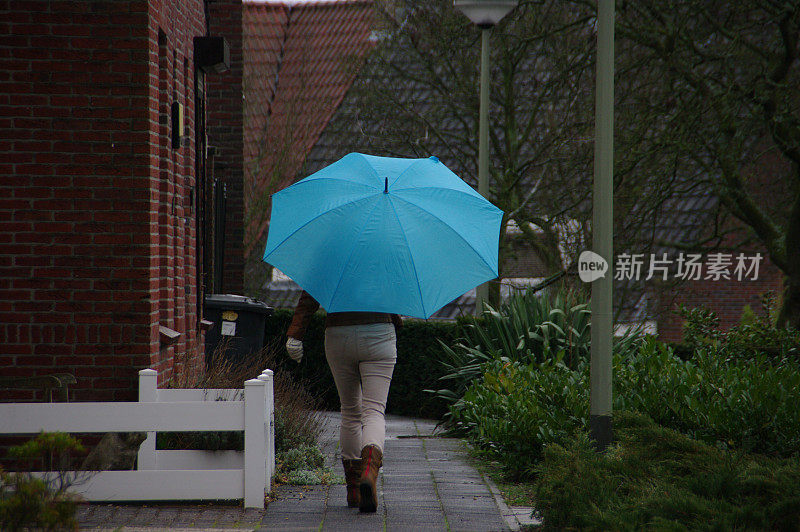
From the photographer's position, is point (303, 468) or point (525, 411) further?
point (525, 411)

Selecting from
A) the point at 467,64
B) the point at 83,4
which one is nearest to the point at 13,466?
the point at 83,4

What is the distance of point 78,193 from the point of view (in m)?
6.49

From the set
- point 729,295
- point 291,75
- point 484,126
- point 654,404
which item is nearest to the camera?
point 654,404

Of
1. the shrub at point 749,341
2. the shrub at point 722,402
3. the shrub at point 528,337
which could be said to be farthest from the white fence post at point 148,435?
the shrub at point 749,341

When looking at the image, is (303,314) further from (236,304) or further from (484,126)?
(484,126)

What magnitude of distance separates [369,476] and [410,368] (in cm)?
731

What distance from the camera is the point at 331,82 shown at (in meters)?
21.5

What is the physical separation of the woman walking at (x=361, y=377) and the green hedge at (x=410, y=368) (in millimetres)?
5797

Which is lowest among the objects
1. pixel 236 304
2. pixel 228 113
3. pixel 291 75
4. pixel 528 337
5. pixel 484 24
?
pixel 528 337

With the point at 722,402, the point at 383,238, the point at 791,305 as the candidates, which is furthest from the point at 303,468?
the point at 791,305

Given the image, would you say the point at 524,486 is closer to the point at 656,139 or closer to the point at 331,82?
the point at 656,139

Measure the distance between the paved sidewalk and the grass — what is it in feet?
1.80

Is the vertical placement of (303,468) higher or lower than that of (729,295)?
lower

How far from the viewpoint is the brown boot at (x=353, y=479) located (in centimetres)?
570
